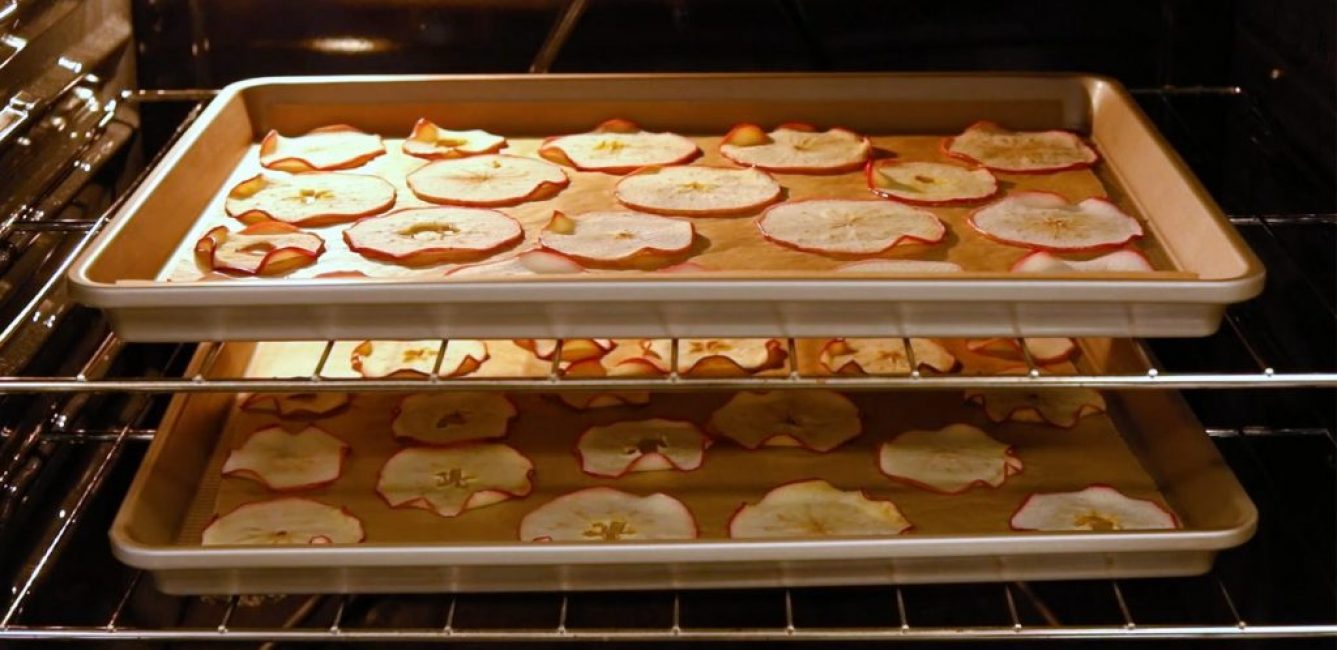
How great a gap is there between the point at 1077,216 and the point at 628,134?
47 centimetres

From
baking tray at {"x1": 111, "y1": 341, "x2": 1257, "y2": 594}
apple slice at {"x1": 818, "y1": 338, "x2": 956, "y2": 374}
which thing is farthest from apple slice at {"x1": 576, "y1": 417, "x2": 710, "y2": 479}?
apple slice at {"x1": 818, "y1": 338, "x2": 956, "y2": 374}

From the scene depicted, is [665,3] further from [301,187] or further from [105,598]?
[105,598]

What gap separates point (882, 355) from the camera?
158cm

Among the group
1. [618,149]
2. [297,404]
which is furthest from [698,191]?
[297,404]

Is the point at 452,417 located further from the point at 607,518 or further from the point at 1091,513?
the point at 1091,513

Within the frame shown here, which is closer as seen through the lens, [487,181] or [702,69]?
[487,181]

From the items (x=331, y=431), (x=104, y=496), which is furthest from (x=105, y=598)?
(x=331, y=431)

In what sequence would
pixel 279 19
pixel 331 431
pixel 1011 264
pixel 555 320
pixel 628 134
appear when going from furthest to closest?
1. pixel 279 19
2. pixel 628 134
3. pixel 331 431
4. pixel 1011 264
5. pixel 555 320

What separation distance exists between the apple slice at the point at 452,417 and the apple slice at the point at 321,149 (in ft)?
0.82

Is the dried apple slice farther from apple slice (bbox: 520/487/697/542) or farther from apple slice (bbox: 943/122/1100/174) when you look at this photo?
apple slice (bbox: 943/122/1100/174)

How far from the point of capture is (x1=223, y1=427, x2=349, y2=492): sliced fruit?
1.44 meters

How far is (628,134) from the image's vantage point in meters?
1.64

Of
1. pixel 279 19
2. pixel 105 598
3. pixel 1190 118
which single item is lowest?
pixel 105 598

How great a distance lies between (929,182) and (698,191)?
0.23 m
